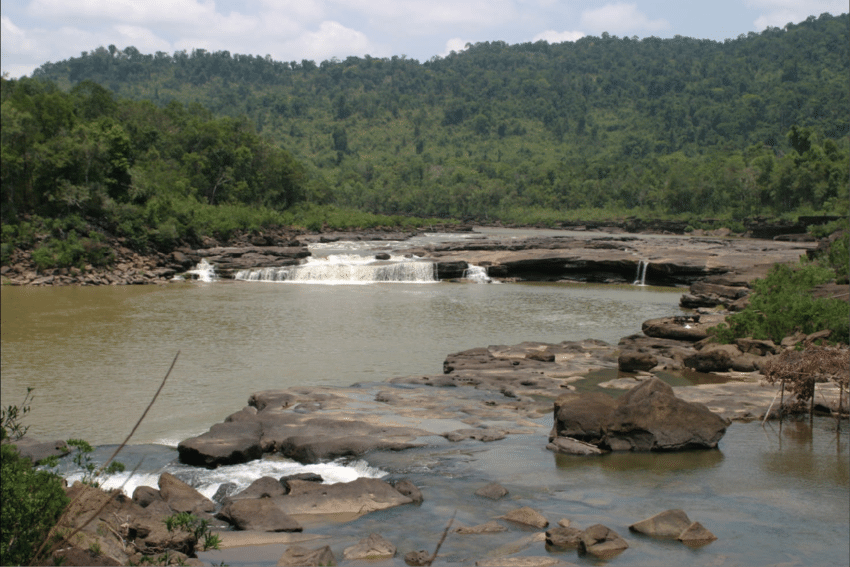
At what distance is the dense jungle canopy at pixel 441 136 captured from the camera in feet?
115

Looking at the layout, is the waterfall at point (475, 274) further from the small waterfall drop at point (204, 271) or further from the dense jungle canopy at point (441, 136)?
the dense jungle canopy at point (441, 136)

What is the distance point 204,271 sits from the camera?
3331cm

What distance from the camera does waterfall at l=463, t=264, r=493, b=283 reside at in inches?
1321

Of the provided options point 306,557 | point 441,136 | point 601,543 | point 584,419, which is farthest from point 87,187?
point 441,136

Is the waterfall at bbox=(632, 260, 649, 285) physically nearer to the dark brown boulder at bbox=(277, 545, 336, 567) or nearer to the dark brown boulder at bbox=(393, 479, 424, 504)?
the dark brown boulder at bbox=(393, 479, 424, 504)

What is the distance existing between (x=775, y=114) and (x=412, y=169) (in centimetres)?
5594

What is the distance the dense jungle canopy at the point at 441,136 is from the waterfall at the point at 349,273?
5.71 meters

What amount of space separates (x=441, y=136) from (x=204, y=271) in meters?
113

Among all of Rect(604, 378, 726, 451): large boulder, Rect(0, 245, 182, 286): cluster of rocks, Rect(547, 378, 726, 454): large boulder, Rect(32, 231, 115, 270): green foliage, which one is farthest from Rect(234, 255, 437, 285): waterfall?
Rect(604, 378, 726, 451): large boulder

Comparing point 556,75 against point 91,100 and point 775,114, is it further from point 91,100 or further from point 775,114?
point 91,100

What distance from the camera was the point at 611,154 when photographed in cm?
12138

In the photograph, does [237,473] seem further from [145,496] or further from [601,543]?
[601,543]

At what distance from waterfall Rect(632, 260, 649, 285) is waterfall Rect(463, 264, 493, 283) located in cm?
652

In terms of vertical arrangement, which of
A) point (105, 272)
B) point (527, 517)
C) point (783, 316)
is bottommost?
point (105, 272)
